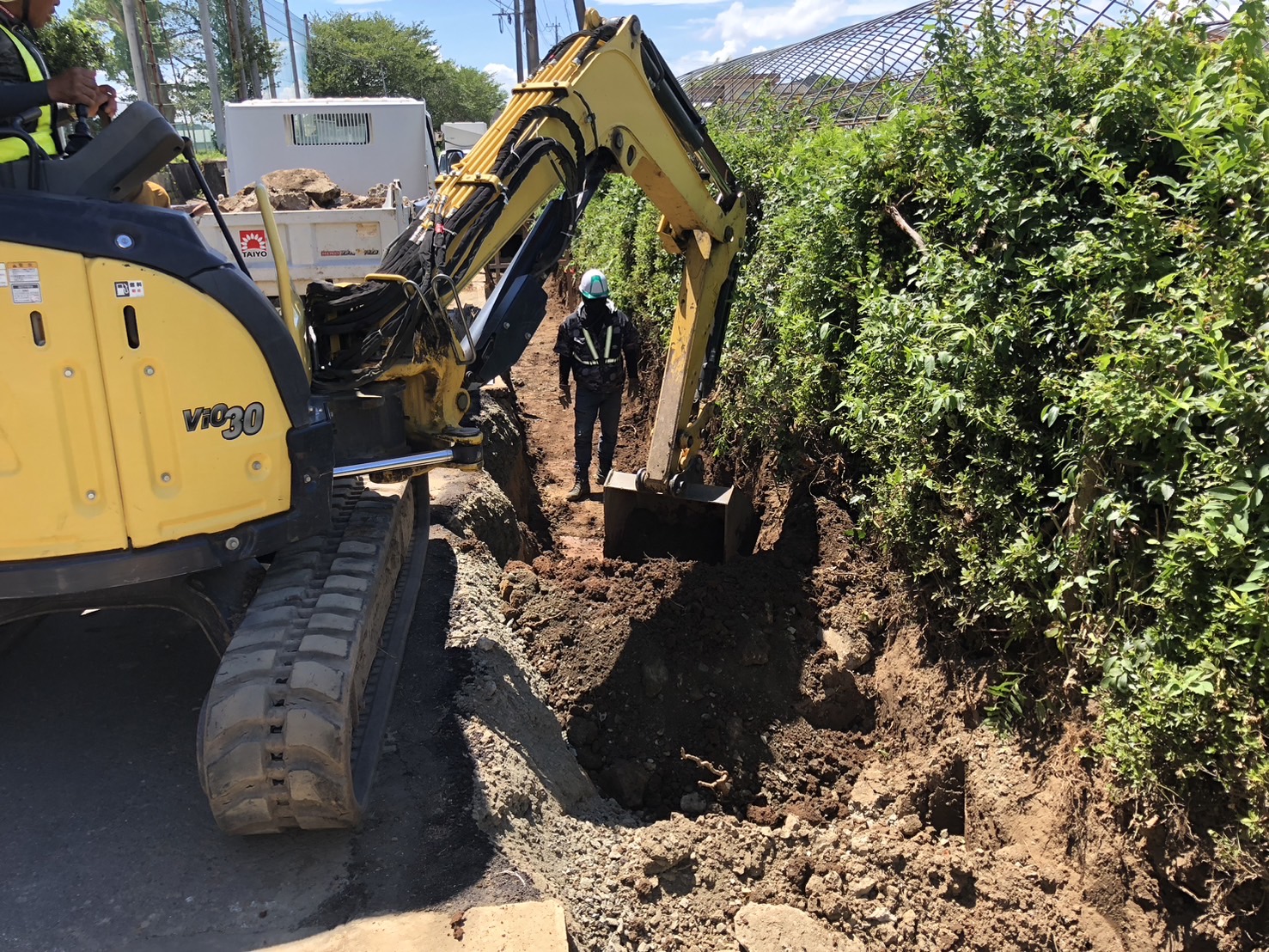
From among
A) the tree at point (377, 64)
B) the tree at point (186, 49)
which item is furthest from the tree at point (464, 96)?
the tree at point (186, 49)

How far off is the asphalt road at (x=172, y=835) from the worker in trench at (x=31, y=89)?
2266 mm

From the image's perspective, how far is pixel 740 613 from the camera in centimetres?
546

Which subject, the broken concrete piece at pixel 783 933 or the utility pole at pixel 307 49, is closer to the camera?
the broken concrete piece at pixel 783 933

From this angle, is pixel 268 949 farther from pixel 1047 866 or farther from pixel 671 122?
pixel 671 122

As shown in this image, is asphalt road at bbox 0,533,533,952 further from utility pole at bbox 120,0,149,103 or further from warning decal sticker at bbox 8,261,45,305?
utility pole at bbox 120,0,149,103

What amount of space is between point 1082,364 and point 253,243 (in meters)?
6.92

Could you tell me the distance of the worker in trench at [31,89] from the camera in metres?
3.04

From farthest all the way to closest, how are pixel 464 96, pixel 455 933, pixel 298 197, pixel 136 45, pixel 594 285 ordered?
1. pixel 464 96
2. pixel 136 45
3. pixel 298 197
4. pixel 594 285
5. pixel 455 933

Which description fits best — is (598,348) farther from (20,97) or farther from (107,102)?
(20,97)

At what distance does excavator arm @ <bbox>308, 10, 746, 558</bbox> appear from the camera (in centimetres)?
419

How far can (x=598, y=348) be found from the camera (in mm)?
8164

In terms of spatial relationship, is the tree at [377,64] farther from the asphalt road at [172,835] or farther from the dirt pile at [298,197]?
the asphalt road at [172,835]

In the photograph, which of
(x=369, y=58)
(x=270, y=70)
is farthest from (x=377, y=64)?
(x=270, y=70)

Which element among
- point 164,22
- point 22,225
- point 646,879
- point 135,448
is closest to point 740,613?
point 646,879
